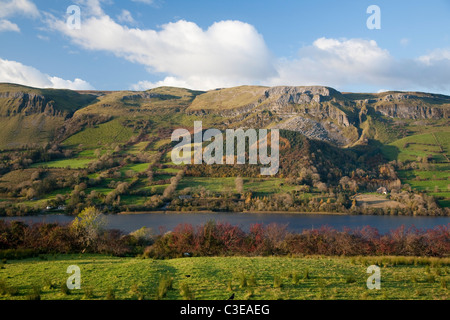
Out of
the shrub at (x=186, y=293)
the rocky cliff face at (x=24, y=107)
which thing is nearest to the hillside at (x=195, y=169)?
the rocky cliff face at (x=24, y=107)

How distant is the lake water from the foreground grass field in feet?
178

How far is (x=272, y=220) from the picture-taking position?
256ft

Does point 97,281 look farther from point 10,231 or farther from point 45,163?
point 45,163

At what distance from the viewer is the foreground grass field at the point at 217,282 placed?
1149 cm

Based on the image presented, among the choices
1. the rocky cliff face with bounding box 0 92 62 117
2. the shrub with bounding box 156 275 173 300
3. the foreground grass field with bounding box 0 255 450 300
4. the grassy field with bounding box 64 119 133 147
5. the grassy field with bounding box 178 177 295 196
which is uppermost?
the rocky cliff face with bounding box 0 92 62 117

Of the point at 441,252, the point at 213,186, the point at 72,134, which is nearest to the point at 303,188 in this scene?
the point at 213,186

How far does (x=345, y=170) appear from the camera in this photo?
126875mm

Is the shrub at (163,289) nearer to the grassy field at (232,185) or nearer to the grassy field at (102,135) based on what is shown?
the grassy field at (232,185)

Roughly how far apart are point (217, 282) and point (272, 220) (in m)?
66.7

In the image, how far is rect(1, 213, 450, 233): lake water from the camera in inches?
2840

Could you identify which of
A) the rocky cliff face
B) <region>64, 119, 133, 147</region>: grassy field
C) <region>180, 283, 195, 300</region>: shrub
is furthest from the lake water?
the rocky cliff face

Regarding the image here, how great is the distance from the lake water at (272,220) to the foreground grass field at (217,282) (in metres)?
54.1

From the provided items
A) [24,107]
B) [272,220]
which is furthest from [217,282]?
[24,107]

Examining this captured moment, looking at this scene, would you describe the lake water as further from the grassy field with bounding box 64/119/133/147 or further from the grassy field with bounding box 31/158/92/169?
the grassy field with bounding box 64/119/133/147
